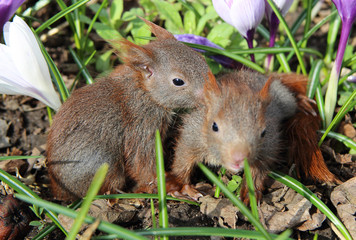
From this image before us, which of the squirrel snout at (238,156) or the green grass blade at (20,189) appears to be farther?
the green grass blade at (20,189)

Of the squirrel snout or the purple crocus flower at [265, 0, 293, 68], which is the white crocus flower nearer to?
the squirrel snout

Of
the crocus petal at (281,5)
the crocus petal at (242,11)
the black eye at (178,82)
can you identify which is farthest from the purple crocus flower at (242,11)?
the black eye at (178,82)

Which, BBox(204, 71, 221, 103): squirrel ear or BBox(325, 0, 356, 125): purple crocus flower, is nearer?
BBox(204, 71, 221, 103): squirrel ear

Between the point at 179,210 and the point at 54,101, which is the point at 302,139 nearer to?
the point at 179,210

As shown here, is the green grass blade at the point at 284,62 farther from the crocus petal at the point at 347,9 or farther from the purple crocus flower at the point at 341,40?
the crocus petal at the point at 347,9

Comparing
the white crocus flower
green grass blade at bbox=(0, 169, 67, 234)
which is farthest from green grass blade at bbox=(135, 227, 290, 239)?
the white crocus flower

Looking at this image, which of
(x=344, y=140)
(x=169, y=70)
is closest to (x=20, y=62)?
(x=169, y=70)

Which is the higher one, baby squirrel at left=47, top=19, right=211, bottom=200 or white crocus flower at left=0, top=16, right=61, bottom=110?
white crocus flower at left=0, top=16, right=61, bottom=110
